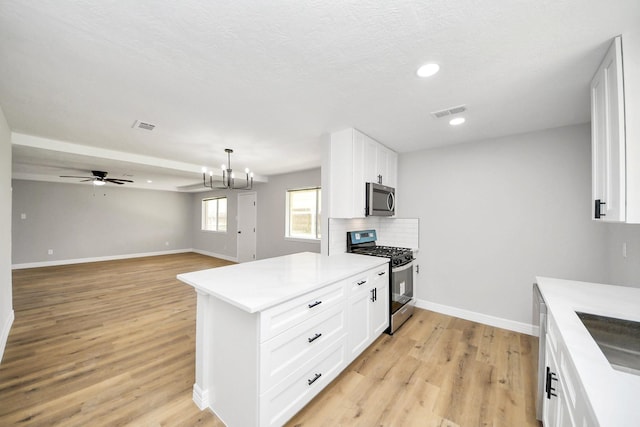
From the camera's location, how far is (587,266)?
98.7 inches

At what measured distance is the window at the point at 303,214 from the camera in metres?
5.19

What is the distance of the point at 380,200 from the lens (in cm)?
310

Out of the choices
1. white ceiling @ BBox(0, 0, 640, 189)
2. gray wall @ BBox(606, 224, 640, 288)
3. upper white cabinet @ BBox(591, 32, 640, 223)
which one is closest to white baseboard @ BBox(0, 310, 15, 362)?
white ceiling @ BBox(0, 0, 640, 189)

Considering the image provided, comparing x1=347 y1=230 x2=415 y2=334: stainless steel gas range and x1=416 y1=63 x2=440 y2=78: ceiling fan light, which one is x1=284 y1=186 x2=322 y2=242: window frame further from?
x1=416 y1=63 x2=440 y2=78: ceiling fan light

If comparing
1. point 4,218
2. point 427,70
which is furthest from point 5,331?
point 427,70

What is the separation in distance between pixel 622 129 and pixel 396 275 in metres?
2.10

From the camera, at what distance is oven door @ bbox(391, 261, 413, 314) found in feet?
9.25

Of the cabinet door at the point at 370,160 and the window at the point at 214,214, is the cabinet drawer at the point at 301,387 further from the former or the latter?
the window at the point at 214,214

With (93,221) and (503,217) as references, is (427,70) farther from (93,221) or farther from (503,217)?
(93,221)

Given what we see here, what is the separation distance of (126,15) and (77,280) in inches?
240

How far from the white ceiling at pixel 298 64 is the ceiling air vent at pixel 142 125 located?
12cm

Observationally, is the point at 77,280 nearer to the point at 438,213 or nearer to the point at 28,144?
the point at 28,144

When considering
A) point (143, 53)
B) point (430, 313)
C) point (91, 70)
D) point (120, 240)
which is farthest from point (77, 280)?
point (430, 313)

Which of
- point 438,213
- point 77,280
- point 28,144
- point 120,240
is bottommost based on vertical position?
point 77,280
